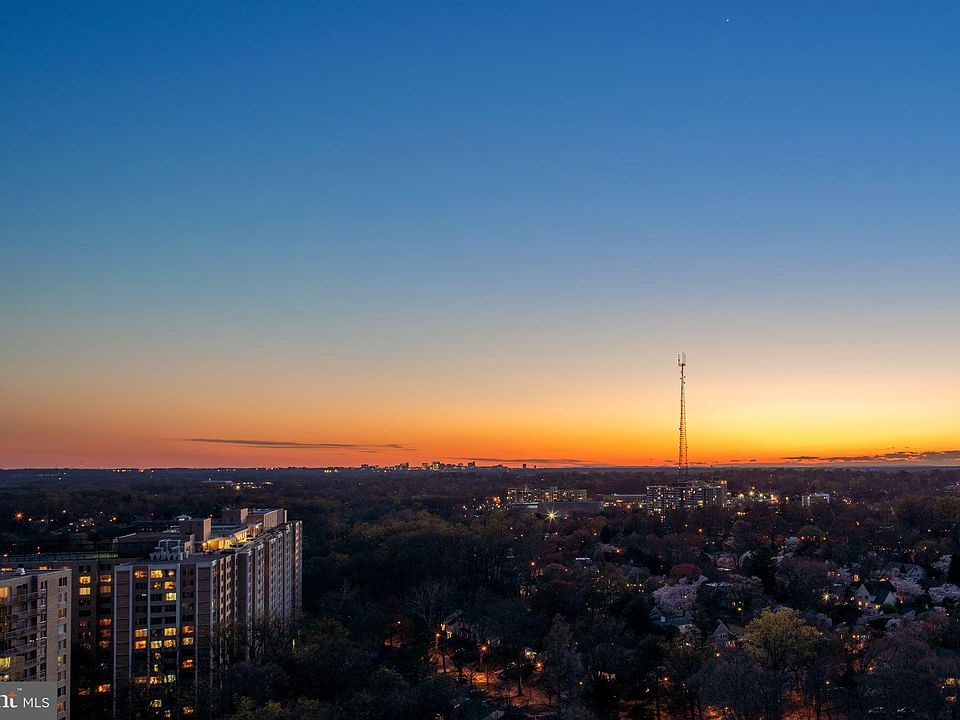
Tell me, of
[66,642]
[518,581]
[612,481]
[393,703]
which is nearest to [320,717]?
[393,703]

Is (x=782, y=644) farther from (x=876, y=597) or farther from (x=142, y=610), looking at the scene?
(x=142, y=610)

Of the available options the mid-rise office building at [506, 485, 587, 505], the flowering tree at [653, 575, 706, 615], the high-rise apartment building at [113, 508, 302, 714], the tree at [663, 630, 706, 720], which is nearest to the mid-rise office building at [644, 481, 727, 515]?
the mid-rise office building at [506, 485, 587, 505]

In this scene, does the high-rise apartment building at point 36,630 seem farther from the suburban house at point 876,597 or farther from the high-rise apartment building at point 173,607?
the suburban house at point 876,597

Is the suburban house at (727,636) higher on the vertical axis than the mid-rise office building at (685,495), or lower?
higher

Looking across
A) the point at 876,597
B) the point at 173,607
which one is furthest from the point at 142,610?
the point at 876,597

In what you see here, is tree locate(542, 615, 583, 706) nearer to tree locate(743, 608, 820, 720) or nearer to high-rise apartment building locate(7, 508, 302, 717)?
tree locate(743, 608, 820, 720)

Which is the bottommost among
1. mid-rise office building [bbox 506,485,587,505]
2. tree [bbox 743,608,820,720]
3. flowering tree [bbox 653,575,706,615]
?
mid-rise office building [bbox 506,485,587,505]

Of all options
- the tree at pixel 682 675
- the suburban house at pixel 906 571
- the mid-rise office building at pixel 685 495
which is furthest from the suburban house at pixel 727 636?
the mid-rise office building at pixel 685 495

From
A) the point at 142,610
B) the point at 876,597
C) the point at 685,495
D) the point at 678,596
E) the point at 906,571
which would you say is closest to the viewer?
the point at 142,610
